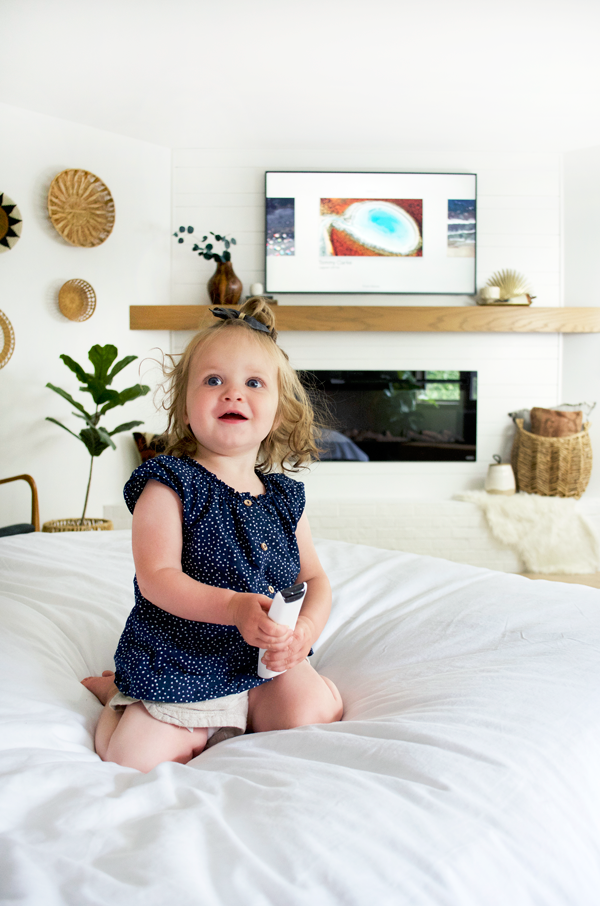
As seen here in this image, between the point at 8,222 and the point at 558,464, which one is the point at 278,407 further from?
the point at 558,464

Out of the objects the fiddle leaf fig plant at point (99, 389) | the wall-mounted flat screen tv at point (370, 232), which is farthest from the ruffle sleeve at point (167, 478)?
the wall-mounted flat screen tv at point (370, 232)

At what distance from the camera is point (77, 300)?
12.3 feet

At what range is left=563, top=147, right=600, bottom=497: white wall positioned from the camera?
422cm

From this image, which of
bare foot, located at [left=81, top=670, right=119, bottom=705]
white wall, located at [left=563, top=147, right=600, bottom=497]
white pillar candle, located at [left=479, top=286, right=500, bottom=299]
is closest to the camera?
bare foot, located at [left=81, top=670, right=119, bottom=705]

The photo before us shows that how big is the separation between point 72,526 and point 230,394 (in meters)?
2.50

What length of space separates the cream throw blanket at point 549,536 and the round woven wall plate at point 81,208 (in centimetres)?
278

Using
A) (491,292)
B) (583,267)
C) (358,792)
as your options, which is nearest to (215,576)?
(358,792)

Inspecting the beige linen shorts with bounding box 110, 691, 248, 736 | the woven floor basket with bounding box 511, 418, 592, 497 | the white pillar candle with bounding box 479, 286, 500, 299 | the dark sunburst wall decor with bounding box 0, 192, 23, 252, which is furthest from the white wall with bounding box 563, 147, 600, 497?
the beige linen shorts with bounding box 110, 691, 248, 736

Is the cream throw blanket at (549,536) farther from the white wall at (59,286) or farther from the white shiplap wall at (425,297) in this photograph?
the white wall at (59,286)

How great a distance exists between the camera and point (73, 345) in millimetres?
3748

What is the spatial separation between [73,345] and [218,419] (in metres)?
2.99

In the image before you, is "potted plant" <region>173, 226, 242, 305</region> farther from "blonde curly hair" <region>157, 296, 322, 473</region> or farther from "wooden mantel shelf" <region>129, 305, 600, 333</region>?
"blonde curly hair" <region>157, 296, 322, 473</region>

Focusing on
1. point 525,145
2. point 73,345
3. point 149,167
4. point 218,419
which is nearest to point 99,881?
point 218,419

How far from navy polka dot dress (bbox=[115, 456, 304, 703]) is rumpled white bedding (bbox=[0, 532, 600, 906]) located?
105mm
